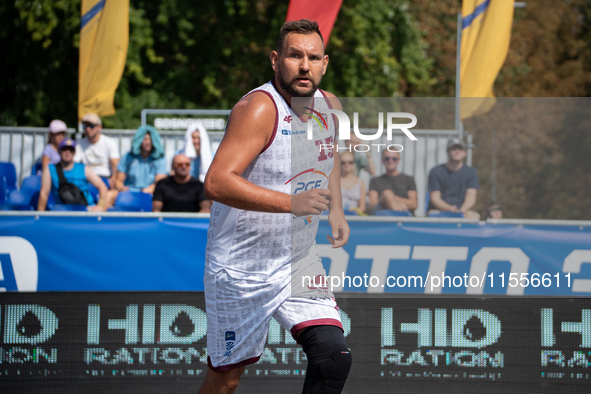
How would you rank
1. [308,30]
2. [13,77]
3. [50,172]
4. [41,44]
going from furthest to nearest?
[13,77] < [41,44] < [50,172] < [308,30]

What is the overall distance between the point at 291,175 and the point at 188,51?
1844cm

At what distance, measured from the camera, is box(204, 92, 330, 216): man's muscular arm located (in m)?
2.84

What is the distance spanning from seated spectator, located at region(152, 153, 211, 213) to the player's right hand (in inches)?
153

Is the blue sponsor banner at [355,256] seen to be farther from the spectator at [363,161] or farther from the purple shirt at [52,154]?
the purple shirt at [52,154]

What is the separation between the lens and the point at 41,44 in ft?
62.0

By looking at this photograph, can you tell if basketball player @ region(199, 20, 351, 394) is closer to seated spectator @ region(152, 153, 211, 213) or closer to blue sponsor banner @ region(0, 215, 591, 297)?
blue sponsor banner @ region(0, 215, 591, 297)

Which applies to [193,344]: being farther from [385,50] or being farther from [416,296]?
[385,50]

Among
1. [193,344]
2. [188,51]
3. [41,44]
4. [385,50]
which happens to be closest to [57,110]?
[41,44]

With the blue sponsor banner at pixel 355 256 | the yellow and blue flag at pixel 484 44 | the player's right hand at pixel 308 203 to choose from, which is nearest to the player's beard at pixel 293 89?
the player's right hand at pixel 308 203

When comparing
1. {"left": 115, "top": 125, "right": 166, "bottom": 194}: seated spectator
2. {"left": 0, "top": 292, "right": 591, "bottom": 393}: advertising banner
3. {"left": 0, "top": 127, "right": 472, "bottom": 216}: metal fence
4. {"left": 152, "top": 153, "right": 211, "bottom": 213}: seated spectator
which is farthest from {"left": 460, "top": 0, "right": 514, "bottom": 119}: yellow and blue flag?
{"left": 0, "top": 292, "right": 591, "bottom": 393}: advertising banner

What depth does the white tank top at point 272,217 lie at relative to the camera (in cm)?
308

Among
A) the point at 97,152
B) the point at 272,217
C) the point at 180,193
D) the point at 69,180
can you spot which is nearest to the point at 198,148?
the point at 97,152

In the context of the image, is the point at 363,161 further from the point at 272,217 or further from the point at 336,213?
the point at 272,217

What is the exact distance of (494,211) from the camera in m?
6.32
